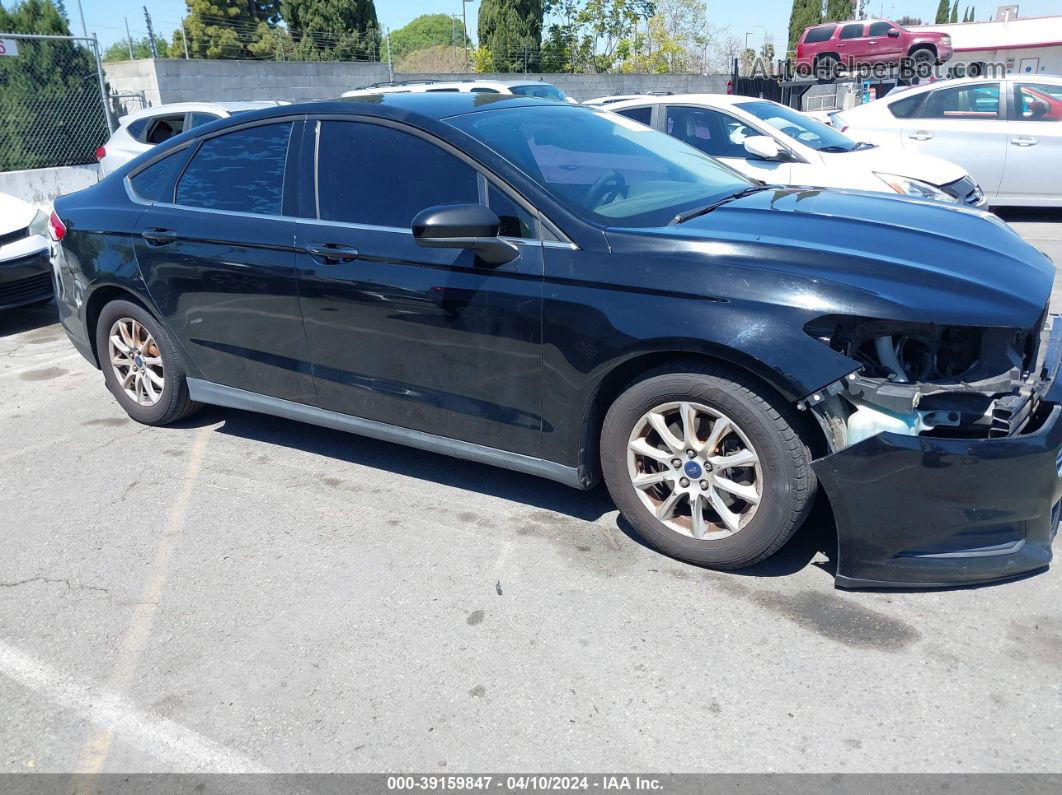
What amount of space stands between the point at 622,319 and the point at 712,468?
643 mm

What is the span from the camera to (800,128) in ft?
29.1

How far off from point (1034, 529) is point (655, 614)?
1317 millimetres

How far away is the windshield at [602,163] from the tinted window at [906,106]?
764 centimetres

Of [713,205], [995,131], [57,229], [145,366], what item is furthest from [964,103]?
[57,229]

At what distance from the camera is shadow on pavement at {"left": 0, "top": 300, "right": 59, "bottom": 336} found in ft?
26.3

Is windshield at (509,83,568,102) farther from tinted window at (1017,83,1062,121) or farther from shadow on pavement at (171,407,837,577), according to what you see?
shadow on pavement at (171,407,837,577)

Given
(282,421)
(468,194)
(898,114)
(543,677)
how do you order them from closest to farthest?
1. (543,677)
2. (468,194)
3. (282,421)
4. (898,114)

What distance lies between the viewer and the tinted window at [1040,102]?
10219mm

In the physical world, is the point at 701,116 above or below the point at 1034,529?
above

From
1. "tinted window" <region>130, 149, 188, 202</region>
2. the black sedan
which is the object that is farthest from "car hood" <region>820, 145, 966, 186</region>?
"tinted window" <region>130, 149, 188, 202</region>

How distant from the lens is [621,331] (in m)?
3.31

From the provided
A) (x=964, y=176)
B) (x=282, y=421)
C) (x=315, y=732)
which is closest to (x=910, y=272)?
(x=315, y=732)

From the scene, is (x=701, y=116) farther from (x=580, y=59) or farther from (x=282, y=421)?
(x=580, y=59)

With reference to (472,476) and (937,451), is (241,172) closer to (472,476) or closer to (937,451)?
(472,476)
